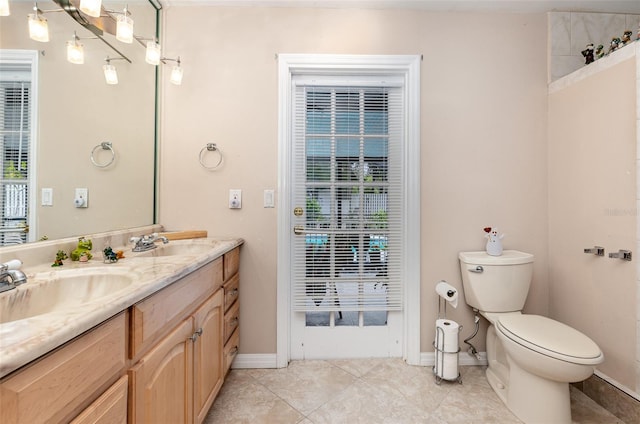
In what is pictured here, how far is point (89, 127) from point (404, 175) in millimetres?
1727

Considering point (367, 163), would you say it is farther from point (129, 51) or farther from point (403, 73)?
point (129, 51)

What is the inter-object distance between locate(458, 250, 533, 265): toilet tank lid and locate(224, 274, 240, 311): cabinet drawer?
1.41m

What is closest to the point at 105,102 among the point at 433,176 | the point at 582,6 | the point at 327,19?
the point at 327,19

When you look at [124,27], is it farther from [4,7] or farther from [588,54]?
[588,54]

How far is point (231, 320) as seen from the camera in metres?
1.58

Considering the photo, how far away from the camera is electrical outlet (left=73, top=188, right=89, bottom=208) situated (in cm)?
122

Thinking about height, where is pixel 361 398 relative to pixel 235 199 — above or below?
below

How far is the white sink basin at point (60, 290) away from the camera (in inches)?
29.3

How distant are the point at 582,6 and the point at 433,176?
146cm

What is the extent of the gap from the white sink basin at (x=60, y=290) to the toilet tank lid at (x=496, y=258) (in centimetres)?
170

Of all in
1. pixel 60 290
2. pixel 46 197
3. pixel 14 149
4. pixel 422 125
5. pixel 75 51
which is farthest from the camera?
pixel 422 125

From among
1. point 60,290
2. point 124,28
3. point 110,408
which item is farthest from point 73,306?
point 124,28

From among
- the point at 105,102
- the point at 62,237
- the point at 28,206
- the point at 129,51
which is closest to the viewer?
the point at 28,206

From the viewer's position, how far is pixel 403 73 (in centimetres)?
181
